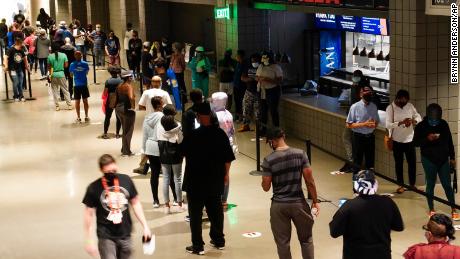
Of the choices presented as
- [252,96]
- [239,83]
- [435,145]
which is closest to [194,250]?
[435,145]

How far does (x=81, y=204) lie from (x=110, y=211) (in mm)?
5097

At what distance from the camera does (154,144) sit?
12438 mm

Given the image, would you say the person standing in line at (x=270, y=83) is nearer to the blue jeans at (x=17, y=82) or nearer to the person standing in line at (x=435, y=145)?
the person standing in line at (x=435, y=145)

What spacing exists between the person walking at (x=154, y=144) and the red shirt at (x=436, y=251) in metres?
6.22

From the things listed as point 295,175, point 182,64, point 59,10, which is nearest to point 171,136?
point 295,175

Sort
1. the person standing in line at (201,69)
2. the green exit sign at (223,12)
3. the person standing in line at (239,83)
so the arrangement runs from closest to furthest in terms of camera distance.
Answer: the person standing in line at (239,83) → the green exit sign at (223,12) → the person standing in line at (201,69)

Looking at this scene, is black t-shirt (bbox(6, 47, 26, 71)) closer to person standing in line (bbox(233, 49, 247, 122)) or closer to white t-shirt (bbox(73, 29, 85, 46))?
person standing in line (bbox(233, 49, 247, 122))

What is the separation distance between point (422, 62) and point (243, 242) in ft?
14.1

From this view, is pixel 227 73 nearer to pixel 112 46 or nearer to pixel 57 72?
pixel 57 72

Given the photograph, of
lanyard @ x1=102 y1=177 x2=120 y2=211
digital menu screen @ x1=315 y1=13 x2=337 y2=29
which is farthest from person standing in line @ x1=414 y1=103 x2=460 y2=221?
digital menu screen @ x1=315 y1=13 x2=337 y2=29

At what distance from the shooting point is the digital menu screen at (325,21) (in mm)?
20433

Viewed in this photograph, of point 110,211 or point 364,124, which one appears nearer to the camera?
point 110,211

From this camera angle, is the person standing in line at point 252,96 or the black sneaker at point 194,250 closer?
the black sneaker at point 194,250

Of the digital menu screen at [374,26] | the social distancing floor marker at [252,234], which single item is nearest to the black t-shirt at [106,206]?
the social distancing floor marker at [252,234]
